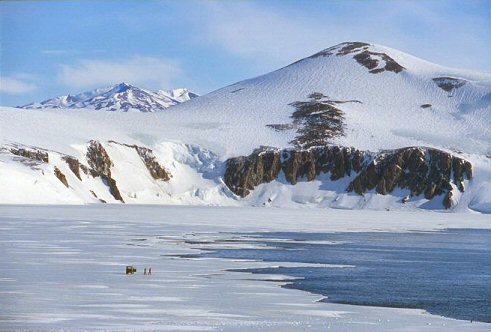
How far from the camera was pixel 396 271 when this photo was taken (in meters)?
37.9

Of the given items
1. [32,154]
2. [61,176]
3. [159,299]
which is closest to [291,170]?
[32,154]

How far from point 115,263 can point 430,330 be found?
18.6m

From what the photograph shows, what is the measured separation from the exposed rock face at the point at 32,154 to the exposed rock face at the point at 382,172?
180 ft

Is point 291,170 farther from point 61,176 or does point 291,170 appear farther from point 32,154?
point 61,176

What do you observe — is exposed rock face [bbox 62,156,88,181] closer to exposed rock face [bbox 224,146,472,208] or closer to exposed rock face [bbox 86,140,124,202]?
exposed rock face [bbox 86,140,124,202]

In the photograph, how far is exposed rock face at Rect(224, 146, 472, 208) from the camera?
189 m

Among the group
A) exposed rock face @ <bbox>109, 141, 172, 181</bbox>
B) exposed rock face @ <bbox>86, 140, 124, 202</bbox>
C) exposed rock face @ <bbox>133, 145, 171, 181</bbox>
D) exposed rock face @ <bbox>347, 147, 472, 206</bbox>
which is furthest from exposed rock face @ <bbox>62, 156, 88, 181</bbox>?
exposed rock face @ <bbox>347, 147, 472, 206</bbox>

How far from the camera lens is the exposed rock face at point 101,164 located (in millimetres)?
166062

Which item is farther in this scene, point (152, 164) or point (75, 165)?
point (152, 164)

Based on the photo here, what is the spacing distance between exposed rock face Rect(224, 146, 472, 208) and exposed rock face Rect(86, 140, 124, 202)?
33.7 metres

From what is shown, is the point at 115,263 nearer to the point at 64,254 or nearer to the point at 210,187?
the point at 64,254

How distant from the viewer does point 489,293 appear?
30.9 m

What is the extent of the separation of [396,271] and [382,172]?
157 meters

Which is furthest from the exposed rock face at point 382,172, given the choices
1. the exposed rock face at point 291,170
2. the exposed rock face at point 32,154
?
the exposed rock face at point 32,154
